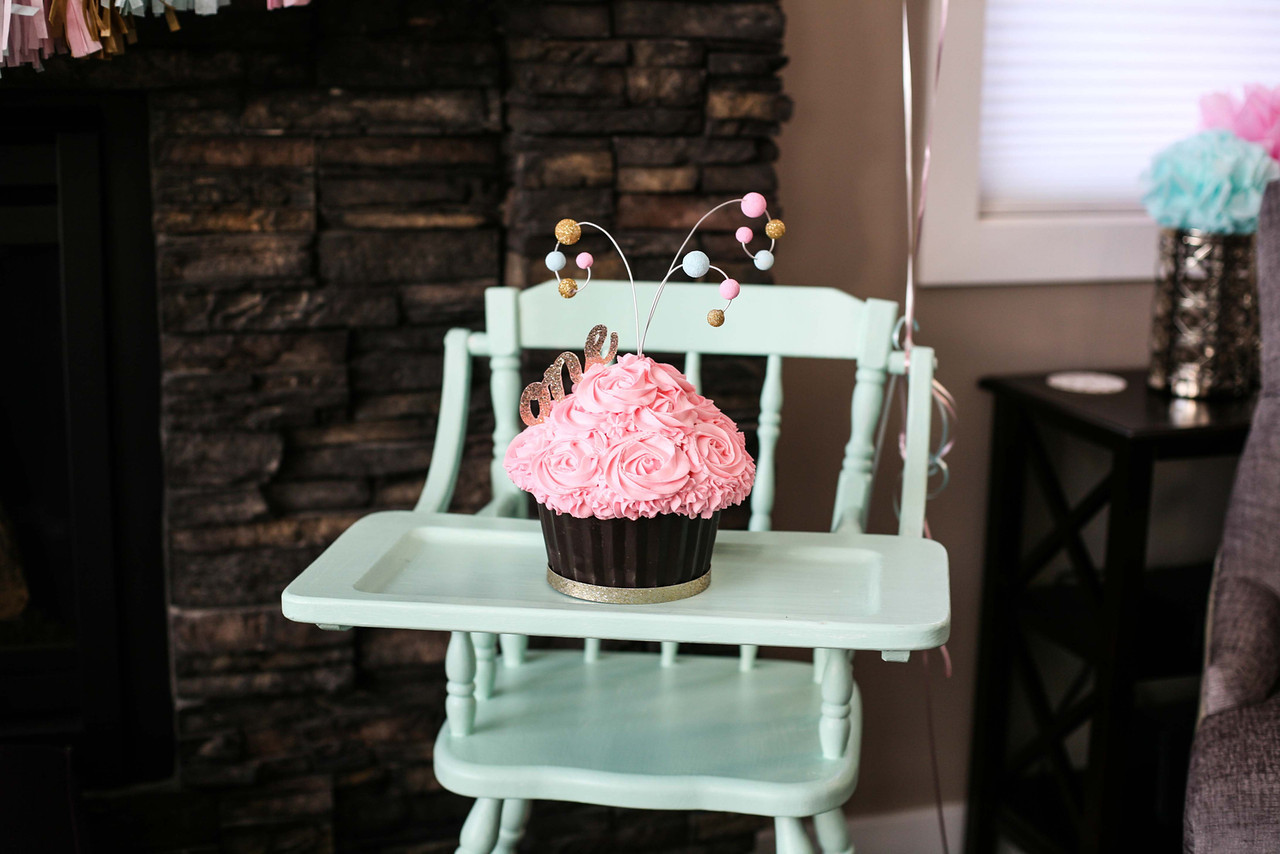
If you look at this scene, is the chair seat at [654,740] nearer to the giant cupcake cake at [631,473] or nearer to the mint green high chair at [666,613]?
the mint green high chair at [666,613]

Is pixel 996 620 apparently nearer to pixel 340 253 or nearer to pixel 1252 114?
pixel 1252 114

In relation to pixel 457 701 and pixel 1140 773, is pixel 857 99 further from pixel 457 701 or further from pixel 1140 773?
pixel 1140 773

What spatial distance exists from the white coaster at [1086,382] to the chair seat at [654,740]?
67 centimetres

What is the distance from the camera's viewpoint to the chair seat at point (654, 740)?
107 cm

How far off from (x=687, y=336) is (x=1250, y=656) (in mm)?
→ 703

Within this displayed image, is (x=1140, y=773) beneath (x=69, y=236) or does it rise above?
beneath

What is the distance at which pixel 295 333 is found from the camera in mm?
1452

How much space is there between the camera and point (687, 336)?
1303 millimetres

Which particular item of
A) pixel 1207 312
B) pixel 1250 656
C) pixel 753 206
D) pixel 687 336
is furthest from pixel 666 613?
pixel 1207 312

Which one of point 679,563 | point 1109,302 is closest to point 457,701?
point 679,563

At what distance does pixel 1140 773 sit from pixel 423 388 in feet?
4.30

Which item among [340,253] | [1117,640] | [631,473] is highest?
[340,253]

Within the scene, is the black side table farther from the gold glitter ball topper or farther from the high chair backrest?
the gold glitter ball topper

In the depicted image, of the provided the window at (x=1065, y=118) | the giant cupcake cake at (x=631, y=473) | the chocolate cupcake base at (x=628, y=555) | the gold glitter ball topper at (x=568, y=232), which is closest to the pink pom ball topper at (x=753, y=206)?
the giant cupcake cake at (x=631, y=473)
